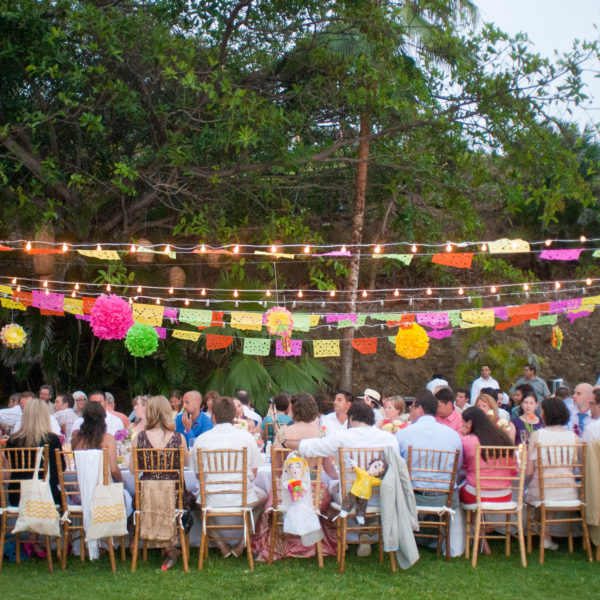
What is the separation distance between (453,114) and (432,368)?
6770 mm

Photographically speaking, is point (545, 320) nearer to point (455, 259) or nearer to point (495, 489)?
point (455, 259)

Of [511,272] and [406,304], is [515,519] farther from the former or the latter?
[406,304]

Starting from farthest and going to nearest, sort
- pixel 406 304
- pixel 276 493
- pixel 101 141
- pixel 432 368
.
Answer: pixel 406 304 < pixel 432 368 < pixel 101 141 < pixel 276 493

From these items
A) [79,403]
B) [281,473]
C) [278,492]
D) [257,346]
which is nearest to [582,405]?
[281,473]

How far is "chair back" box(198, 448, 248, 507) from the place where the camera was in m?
5.56

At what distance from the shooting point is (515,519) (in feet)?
20.0

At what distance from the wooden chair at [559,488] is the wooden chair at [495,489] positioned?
177 mm

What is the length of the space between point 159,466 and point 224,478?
1.69 feet

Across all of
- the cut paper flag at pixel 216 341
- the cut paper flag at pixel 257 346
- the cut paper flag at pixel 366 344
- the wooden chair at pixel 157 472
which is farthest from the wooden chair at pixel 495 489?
the cut paper flag at pixel 216 341

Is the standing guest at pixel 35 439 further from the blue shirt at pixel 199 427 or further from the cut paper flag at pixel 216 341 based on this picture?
the cut paper flag at pixel 216 341

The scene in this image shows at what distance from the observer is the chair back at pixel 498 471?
220 inches

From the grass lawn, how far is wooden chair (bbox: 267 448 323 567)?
0.51ft

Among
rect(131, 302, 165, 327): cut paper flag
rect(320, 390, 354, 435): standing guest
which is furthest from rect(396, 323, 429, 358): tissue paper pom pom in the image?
rect(131, 302, 165, 327): cut paper flag

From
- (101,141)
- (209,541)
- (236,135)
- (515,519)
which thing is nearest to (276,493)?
(209,541)
